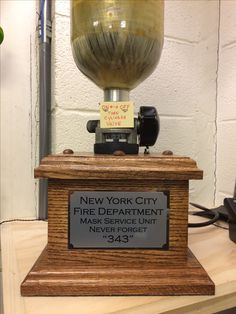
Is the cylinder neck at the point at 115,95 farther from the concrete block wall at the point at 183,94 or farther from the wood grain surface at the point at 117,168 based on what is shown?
the concrete block wall at the point at 183,94

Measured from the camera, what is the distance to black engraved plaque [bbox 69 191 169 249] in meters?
0.43

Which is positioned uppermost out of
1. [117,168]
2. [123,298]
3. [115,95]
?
[115,95]

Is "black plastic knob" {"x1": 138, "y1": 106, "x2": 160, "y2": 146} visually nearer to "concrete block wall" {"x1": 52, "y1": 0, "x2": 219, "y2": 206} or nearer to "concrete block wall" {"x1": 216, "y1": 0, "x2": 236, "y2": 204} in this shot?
"concrete block wall" {"x1": 52, "y1": 0, "x2": 219, "y2": 206}

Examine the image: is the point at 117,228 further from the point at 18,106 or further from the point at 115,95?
the point at 18,106

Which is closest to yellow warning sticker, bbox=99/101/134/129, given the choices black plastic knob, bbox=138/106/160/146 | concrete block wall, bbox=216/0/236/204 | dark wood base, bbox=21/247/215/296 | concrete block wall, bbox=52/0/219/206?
black plastic knob, bbox=138/106/160/146

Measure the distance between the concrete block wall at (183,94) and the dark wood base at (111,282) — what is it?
1.60ft

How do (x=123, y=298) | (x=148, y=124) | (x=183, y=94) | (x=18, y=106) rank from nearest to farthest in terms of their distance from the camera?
1. (x=123, y=298)
2. (x=148, y=124)
3. (x=18, y=106)
4. (x=183, y=94)

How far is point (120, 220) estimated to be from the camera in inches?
17.3

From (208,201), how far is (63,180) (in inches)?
30.3

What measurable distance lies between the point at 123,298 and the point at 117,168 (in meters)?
0.18

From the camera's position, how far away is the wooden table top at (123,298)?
37cm

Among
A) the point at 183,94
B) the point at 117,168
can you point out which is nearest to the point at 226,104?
the point at 183,94

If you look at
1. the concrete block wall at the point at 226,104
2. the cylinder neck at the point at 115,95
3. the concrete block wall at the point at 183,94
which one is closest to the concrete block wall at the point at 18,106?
the concrete block wall at the point at 183,94

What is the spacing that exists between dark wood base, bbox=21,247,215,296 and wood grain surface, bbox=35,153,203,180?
0.14 meters
